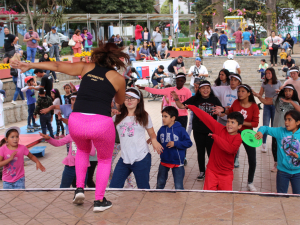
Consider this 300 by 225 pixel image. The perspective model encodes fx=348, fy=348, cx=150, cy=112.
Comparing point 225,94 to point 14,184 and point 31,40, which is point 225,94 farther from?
point 31,40

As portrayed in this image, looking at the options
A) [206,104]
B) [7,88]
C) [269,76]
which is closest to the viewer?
[206,104]

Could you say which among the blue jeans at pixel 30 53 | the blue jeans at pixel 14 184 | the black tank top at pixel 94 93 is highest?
the blue jeans at pixel 30 53

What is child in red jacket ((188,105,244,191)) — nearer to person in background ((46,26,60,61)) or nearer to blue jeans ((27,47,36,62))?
blue jeans ((27,47,36,62))

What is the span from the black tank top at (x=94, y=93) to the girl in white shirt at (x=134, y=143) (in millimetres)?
989

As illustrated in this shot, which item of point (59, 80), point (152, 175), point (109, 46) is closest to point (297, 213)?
point (109, 46)

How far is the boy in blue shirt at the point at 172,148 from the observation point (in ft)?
15.5

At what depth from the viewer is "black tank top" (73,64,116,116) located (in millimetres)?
3330

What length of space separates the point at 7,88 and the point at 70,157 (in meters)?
9.96

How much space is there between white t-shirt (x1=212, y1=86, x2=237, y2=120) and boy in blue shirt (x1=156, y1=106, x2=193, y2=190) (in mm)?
2112

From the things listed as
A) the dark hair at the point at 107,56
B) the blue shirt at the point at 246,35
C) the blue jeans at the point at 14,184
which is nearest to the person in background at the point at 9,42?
the blue jeans at the point at 14,184

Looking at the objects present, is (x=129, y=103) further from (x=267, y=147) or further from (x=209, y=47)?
(x=209, y=47)

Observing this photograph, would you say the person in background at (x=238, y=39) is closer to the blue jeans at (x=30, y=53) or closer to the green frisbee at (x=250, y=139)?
the blue jeans at (x=30, y=53)

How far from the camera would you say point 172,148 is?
15.7 feet

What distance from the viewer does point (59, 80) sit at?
56.2 ft
